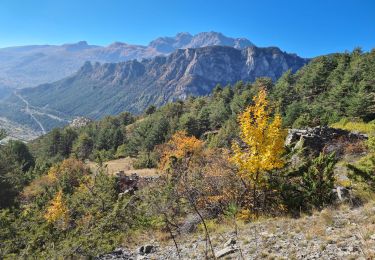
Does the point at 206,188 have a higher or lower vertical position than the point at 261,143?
lower

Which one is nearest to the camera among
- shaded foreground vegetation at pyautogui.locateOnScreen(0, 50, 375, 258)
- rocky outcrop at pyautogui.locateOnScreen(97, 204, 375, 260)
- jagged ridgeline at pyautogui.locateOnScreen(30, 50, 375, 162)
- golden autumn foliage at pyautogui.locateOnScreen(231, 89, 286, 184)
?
rocky outcrop at pyautogui.locateOnScreen(97, 204, 375, 260)

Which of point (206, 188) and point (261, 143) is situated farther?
point (206, 188)

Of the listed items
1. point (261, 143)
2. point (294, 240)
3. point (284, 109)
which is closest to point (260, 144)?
point (261, 143)

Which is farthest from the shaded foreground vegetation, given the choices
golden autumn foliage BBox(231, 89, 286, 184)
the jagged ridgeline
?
the jagged ridgeline

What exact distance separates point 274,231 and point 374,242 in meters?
4.29

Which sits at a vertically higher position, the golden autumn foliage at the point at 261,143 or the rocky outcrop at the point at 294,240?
the golden autumn foliage at the point at 261,143

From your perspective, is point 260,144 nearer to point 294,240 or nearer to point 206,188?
point 294,240

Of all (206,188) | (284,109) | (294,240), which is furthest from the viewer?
(284,109)

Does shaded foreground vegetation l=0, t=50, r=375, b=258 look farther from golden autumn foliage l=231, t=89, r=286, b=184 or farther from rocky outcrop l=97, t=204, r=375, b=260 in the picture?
rocky outcrop l=97, t=204, r=375, b=260

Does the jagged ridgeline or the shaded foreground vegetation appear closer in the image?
the shaded foreground vegetation

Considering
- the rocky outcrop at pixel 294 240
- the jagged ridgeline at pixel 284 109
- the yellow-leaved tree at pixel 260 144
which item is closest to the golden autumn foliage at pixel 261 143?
the yellow-leaved tree at pixel 260 144

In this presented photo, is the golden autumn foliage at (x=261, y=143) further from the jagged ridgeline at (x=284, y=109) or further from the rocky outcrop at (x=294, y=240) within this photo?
the jagged ridgeline at (x=284, y=109)

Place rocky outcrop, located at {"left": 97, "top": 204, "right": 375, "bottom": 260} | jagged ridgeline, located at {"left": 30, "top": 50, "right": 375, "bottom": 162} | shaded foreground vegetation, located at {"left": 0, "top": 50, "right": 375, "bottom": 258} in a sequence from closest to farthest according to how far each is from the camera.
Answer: rocky outcrop, located at {"left": 97, "top": 204, "right": 375, "bottom": 260} < shaded foreground vegetation, located at {"left": 0, "top": 50, "right": 375, "bottom": 258} < jagged ridgeline, located at {"left": 30, "top": 50, "right": 375, "bottom": 162}

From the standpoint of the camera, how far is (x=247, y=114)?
1659 centimetres
